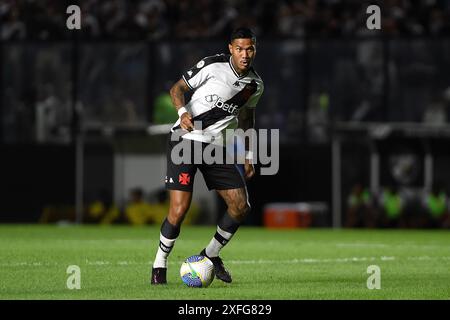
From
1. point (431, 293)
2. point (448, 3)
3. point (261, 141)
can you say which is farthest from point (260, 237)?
point (431, 293)

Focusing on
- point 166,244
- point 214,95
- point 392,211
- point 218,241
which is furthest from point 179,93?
point 392,211

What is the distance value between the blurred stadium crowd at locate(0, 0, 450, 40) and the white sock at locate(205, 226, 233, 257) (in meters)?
15.8

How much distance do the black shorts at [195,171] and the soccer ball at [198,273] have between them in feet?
2.24

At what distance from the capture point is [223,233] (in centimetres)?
1135

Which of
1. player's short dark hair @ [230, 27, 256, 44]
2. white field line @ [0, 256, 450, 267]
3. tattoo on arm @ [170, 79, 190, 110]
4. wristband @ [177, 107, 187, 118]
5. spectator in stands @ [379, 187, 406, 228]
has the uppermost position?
player's short dark hair @ [230, 27, 256, 44]

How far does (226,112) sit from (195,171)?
67cm

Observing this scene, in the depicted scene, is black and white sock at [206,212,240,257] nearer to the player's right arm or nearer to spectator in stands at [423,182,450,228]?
the player's right arm

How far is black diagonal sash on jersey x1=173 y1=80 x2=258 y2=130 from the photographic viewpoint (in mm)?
11133

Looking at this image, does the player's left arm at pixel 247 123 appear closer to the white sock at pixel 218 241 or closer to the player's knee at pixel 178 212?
the white sock at pixel 218 241

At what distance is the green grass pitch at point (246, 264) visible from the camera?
10.2 meters

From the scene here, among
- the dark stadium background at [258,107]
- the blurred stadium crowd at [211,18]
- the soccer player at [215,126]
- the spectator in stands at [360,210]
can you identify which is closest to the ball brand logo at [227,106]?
the soccer player at [215,126]

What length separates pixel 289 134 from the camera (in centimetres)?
2658

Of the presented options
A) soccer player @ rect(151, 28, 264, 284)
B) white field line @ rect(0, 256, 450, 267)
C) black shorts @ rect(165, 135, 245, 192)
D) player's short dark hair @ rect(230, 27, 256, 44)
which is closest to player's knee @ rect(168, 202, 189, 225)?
Result: soccer player @ rect(151, 28, 264, 284)
